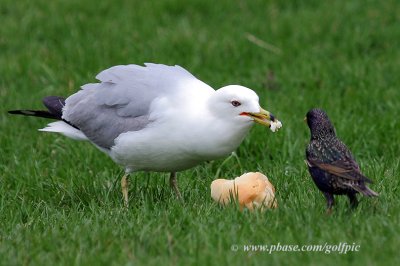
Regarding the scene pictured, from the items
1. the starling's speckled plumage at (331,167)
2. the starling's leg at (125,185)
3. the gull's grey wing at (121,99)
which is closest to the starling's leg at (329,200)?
the starling's speckled plumage at (331,167)

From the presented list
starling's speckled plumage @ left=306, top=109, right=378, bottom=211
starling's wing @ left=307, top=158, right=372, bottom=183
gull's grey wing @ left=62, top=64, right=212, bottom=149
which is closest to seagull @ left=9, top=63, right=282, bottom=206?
gull's grey wing @ left=62, top=64, right=212, bottom=149

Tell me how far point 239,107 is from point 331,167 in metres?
0.71

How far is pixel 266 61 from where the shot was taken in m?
9.21

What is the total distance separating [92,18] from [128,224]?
5.62m

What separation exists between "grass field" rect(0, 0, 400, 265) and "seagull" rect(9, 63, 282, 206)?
0.32 meters

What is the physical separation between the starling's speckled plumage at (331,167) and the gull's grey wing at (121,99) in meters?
0.88

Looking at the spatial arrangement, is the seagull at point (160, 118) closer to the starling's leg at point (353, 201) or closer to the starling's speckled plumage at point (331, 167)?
the starling's speckled plumage at point (331, 167)

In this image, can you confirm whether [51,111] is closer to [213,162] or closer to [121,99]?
[121,99]

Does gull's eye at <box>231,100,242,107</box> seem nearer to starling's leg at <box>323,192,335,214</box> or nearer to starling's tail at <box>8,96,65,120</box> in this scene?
starling's leg at <box>323,192,335,214</box>

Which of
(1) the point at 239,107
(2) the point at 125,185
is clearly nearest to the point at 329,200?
(1) the point at 239,107

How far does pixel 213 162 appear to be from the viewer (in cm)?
688

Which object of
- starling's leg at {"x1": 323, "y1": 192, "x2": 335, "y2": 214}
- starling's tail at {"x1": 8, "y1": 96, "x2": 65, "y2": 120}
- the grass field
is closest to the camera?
the grass field

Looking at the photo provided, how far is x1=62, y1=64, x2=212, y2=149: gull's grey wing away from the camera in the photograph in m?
5.75

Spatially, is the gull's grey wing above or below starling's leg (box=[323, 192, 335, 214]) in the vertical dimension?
above
